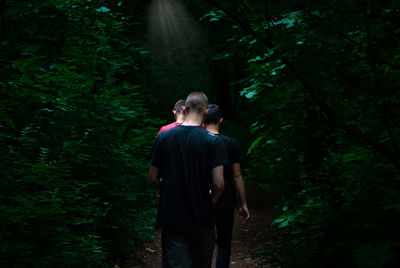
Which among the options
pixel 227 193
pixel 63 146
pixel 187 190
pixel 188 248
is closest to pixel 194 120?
pixel 187 190

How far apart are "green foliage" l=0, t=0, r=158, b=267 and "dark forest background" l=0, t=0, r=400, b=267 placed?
20 millimetres

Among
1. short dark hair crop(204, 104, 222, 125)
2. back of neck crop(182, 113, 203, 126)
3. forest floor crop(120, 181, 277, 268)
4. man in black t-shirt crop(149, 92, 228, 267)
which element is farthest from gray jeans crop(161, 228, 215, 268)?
short dark hair crop(204, 104, 222, 125)

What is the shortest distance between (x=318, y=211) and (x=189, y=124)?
1.32 meters

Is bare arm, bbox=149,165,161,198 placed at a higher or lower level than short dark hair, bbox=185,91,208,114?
lower

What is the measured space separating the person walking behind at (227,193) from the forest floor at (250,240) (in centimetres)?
34

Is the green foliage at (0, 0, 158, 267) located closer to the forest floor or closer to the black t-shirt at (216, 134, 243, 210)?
the forest floor

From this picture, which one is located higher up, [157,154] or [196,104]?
[196,104]

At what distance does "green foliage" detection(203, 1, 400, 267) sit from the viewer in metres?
2.10

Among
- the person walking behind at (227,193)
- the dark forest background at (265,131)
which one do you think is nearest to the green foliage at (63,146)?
the dark forest background at (265,131)

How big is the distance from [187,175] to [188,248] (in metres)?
0.60

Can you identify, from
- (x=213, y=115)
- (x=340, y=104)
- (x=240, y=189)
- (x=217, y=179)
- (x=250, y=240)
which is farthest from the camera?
(x=250, y=240)

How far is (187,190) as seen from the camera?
2.85 meters

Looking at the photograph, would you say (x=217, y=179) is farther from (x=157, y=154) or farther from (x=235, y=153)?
(x=235, y=153)

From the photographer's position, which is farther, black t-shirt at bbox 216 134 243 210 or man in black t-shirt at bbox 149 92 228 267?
black t-shirt at bbox 216 134 243 210
